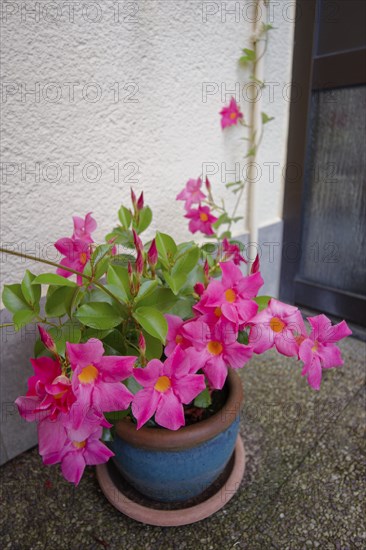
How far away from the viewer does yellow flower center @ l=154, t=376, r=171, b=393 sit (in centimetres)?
73

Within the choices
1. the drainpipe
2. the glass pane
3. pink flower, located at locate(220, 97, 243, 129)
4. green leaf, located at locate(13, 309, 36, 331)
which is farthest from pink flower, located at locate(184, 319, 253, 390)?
the glass pane

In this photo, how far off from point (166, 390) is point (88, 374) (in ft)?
0.52

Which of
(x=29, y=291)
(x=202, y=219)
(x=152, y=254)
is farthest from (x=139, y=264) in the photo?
(x=202, y=219)

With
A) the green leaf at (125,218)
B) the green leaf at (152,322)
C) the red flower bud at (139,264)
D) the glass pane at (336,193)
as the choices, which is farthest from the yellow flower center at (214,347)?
the glass pane at (336,193)

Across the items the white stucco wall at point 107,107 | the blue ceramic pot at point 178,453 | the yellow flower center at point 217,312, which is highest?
the white stucco wall at point 107,107

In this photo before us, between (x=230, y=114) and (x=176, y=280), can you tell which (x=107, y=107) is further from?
(x=176, y=280)

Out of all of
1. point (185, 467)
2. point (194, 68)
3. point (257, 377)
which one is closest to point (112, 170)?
point (194, 68)

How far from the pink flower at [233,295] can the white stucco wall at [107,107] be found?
26.5 inches

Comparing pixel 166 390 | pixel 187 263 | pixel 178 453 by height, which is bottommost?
pixel 178 453

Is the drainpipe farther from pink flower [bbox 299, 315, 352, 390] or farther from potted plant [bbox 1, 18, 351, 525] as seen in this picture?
pink flower [bbox 299, 315, 352, 390]

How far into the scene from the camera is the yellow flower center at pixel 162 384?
28.8 inches

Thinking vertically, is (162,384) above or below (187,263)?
below

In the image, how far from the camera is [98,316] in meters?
0.80

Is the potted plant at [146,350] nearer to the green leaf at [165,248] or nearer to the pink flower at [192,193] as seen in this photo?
the green leaf at [165,248]
